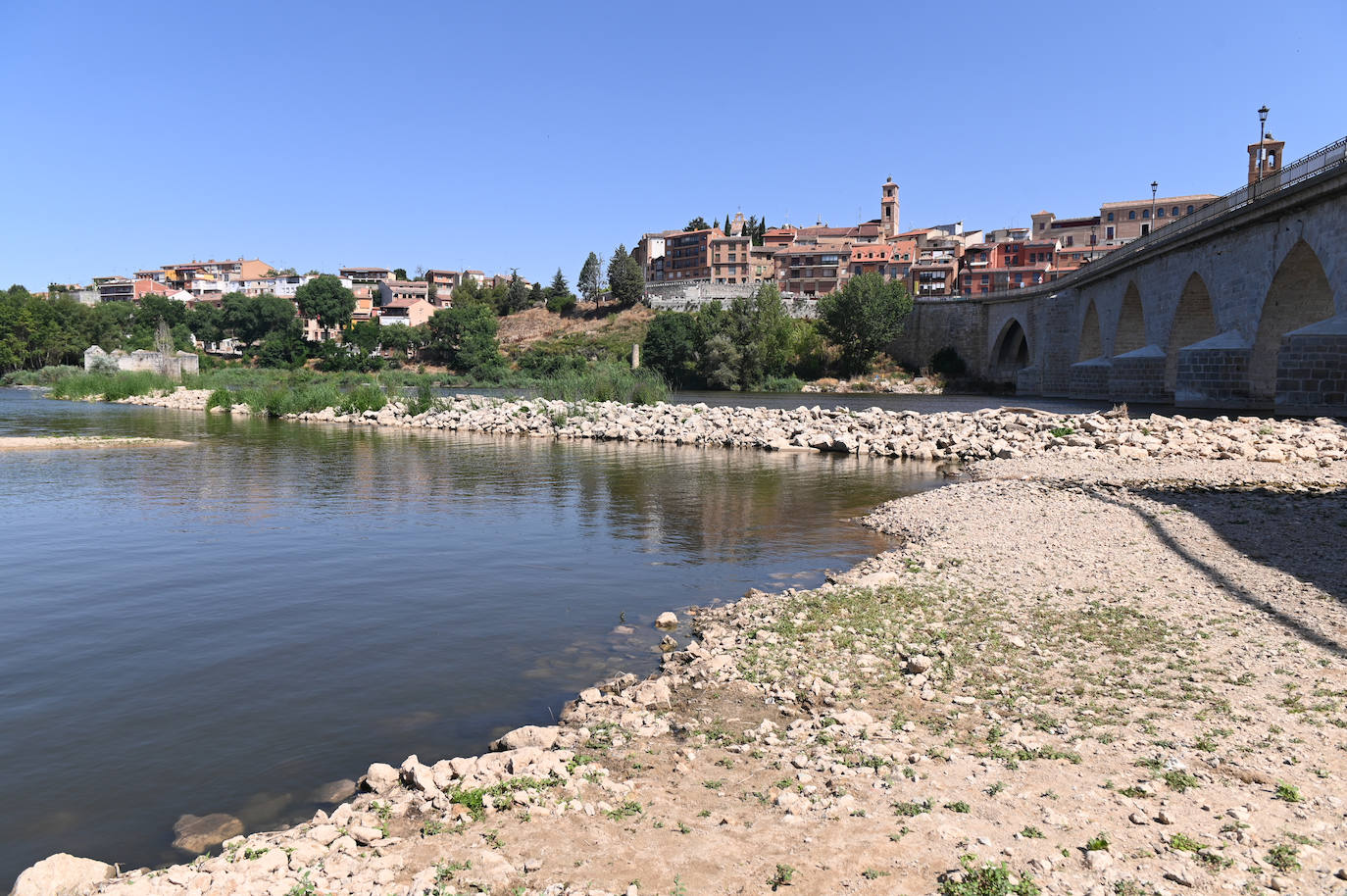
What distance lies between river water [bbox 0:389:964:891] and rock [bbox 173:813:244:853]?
7 cm

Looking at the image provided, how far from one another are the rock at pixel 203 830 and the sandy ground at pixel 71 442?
945 inches

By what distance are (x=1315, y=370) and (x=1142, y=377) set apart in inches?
604

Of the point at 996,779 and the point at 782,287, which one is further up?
the point at 782,287

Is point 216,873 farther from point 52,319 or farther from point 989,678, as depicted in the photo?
point 52,319

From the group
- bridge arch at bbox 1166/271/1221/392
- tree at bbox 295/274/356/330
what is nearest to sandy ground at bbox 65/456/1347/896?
bridge arch at bbox 1166/271/1221/392

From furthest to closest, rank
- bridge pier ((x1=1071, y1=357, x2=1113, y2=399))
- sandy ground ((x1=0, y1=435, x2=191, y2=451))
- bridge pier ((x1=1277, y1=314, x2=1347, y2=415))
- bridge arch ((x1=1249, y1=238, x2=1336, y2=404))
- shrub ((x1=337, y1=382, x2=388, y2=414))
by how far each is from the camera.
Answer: bridge pier ((x1=1071, y1=357, x2=1113, y2=399)), shrub ((x1=337, y1=382, x2=388, y2=414)), bridge arch ((x1=1249, y1=238, x2=1336, y2=404)), sandy ground ((x1=0, y1=435, x2=191, y2=451)), bridge pier ((x1=1277, y1=314, x2=1347, y2=415))

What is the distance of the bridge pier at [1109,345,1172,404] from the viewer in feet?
119

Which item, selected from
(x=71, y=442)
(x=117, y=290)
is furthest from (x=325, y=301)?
(x=71, y=442)

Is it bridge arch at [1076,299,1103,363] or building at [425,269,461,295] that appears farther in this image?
building at [425,269,461,295]

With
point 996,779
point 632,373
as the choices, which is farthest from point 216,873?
point 632,373

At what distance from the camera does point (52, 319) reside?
84.7m

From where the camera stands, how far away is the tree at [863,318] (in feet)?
244

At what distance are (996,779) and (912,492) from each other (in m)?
12.8

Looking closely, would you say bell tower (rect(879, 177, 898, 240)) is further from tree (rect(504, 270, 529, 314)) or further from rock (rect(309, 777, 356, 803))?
rock (rect(309, 777, 356, 803))
